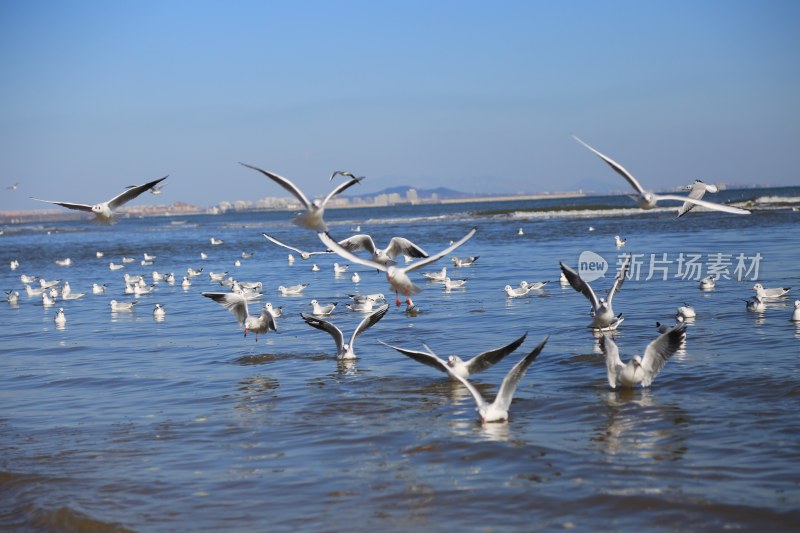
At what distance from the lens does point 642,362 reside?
1006 cm

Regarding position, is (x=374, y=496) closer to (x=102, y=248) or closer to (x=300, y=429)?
(x=300, y=429)

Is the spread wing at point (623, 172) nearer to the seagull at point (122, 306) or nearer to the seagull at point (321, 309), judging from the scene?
the seagull at point (321, 309)

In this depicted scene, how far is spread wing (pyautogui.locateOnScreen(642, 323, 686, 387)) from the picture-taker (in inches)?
388

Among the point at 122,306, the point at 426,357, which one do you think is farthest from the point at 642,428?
the point at 122,306

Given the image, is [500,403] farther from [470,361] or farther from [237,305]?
[237,305]

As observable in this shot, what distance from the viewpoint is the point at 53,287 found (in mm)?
28406

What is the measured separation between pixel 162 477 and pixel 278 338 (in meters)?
7.90

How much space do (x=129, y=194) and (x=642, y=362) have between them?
7591mm

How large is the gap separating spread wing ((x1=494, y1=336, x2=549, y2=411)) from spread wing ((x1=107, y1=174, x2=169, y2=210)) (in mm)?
6041

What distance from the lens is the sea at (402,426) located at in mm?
7141

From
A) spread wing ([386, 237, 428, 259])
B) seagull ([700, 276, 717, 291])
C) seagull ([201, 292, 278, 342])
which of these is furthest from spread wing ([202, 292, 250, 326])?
seagull ([700, 276, 717, 291])

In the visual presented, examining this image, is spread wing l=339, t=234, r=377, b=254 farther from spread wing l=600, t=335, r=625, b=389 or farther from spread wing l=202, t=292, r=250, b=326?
spread wing l=600, t=335, r=625, b=389

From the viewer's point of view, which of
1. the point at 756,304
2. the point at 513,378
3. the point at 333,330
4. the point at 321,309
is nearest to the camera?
the point at 513,378

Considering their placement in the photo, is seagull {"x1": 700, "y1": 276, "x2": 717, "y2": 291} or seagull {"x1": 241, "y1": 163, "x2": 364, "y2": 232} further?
seagull {"x1": 700, "y1": 276, "x2": 717, "y2": 291}
